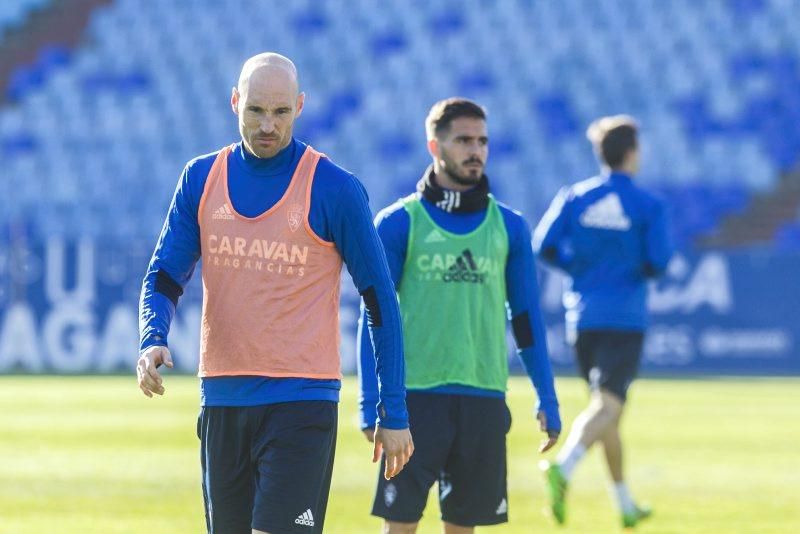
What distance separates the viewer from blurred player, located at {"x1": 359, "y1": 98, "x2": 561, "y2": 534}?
20.7 ft

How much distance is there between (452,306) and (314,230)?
57.2 inches

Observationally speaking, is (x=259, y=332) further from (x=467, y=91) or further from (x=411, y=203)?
(x=467, y=91)

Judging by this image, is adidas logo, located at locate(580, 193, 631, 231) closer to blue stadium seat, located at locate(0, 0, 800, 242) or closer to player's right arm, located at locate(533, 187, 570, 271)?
player's right arm, located at locate(533, 187, 570, 271)

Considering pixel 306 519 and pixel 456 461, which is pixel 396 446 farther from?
pixel 456 461

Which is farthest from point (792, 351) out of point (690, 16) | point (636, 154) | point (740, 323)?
Answer: point (636, 154)

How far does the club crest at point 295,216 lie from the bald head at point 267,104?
179mm

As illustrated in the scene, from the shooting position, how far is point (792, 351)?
914 inches

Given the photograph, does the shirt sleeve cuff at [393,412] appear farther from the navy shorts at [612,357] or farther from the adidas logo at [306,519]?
the navy shorts at [612,357]

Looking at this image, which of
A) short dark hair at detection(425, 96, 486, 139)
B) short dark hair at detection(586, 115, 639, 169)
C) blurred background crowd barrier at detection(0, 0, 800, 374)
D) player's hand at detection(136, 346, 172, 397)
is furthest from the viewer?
blurred background crowd barrier at detection(0, 0, 800, 374)

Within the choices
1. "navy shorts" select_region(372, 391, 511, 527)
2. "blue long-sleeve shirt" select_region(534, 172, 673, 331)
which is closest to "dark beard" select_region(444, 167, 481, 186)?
"navy shorts" select_region(372, 391, 511, 527)

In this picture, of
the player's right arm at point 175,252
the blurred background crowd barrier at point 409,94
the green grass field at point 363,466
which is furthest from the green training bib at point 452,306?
the blurred background crowd barrier at point 409,94

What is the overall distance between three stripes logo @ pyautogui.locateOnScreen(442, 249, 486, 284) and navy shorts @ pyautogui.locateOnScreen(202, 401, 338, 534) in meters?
1.37

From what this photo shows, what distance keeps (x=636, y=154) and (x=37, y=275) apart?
15.2 metres

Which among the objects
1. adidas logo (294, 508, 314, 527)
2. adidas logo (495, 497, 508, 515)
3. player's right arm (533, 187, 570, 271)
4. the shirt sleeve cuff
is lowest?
adidas logo (495, 497, 508, 515)
